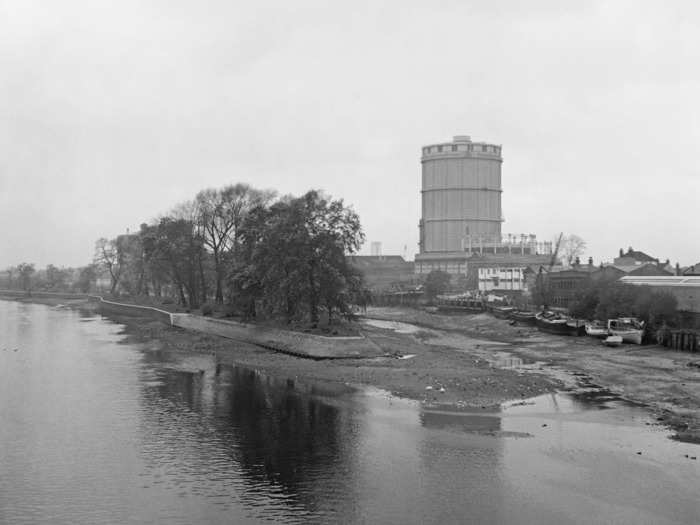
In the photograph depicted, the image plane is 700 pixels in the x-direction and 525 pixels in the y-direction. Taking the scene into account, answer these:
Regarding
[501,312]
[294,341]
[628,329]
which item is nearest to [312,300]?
[294,341]

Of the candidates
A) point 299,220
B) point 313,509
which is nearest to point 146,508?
point 313,509

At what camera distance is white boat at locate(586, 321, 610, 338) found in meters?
82.5

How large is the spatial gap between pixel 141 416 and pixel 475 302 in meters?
115

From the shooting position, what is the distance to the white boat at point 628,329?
251 feet

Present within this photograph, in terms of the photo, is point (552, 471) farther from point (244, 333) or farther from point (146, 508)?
point (244, 333)

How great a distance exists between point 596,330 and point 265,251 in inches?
1591

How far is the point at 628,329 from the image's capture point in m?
79.0

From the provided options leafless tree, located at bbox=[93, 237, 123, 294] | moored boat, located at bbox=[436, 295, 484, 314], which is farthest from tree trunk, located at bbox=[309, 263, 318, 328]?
leafless tree, located at bbox=[93, 237, 123, 294]

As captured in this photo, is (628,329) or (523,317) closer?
(628,329)

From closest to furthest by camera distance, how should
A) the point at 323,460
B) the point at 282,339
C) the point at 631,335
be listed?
the point at 323,460 → the point at 282,339 → the point at 631,335

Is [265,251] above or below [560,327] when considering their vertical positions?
above

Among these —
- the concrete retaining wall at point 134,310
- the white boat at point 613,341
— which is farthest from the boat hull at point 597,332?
the concrete retaining wall at point 134,310

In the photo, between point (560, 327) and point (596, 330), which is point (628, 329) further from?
point (560, 327)

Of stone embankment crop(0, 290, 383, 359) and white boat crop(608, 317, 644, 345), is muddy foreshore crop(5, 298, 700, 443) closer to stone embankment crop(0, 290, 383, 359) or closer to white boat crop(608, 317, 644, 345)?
stone embankment crop(0, 290, 383, 359)
